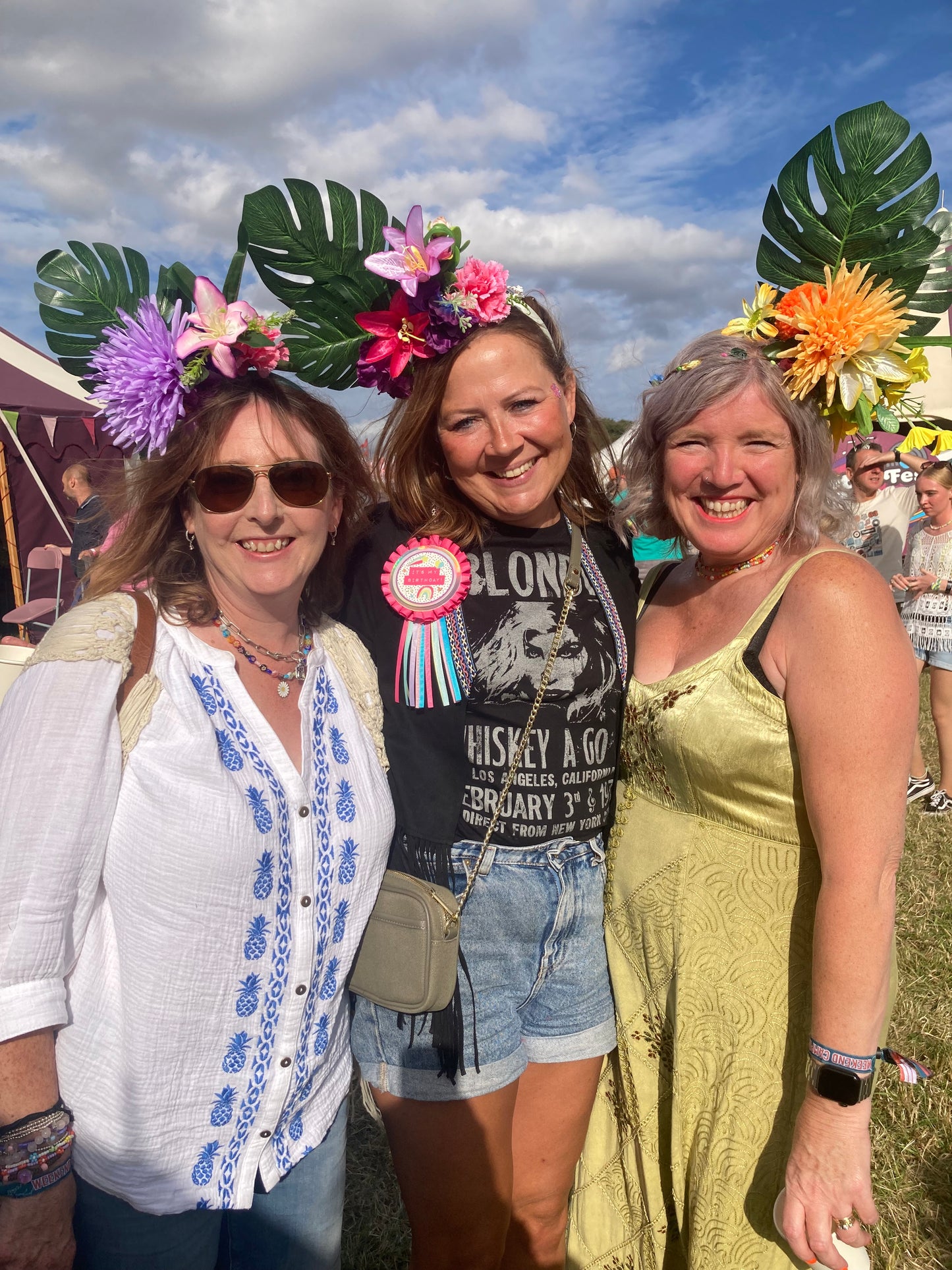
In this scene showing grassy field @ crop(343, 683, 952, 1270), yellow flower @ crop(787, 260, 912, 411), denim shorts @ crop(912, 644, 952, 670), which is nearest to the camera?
yellow flower @ crop(787, 260, 912, 411)

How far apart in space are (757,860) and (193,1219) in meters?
1.29

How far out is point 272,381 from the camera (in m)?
1.92

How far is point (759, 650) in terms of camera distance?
1815mm

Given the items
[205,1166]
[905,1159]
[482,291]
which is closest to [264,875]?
[205,1166]

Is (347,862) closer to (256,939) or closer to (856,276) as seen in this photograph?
(256,939)

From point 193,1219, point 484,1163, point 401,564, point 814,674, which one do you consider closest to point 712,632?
point 814,674

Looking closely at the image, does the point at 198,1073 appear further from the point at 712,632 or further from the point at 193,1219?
the point at 712,632

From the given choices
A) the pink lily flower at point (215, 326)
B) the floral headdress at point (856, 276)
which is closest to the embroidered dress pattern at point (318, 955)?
the pink lily flower at point (215, 326)

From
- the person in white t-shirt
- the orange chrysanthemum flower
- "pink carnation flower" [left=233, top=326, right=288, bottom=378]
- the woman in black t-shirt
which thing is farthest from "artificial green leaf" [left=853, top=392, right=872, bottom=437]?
the person in white t-shirt

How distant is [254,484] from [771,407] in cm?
115

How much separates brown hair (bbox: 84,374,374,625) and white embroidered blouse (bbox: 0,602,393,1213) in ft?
0.40

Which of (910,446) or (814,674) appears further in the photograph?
→ (910,446)

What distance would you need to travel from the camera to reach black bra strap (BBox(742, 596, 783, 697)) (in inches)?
70.7

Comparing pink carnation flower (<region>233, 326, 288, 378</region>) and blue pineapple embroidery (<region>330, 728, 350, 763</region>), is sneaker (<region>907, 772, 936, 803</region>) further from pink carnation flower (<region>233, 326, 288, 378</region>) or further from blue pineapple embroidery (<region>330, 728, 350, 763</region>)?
pink carnation flower (<region>233, 326, 288, 378</region>)
